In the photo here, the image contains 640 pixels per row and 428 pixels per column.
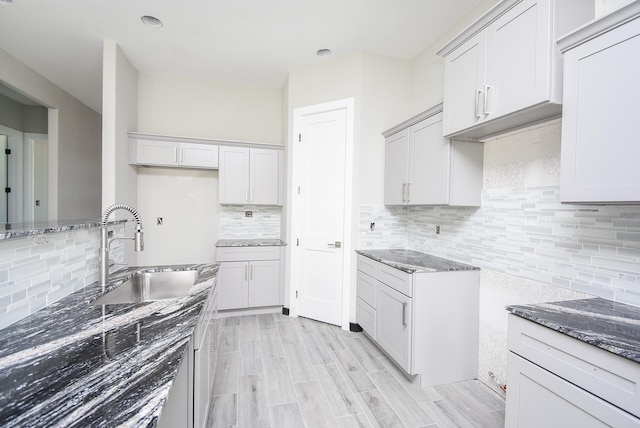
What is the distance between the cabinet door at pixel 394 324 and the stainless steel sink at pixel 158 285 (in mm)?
1553

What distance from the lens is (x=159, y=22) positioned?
2.61m

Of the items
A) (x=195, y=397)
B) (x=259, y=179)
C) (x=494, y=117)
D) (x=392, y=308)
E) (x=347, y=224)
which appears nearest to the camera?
(x=195, y=397)

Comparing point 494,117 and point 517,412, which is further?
point 494,117

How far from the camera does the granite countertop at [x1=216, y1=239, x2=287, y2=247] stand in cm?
339

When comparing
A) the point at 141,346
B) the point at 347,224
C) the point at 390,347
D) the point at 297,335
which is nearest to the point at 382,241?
the point at 347,224

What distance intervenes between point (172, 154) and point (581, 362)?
3.82 m

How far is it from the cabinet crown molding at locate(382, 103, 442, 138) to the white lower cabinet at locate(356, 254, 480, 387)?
131 cm

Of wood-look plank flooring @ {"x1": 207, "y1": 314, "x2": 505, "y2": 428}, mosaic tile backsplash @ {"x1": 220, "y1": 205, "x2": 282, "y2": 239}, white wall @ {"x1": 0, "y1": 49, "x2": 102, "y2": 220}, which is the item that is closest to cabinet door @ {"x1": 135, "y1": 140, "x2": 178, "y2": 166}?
mosaic tile backsplash @ {"x1": 220, "y1": 205, "x2": 282, "y2": 239}

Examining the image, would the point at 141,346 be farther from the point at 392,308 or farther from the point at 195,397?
the point at 392,308

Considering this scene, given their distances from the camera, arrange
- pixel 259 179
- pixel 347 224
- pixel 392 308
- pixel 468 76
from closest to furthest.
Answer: pixel 468 76 → pixel 392 308 → pixel 347 224 → pixel 259 179

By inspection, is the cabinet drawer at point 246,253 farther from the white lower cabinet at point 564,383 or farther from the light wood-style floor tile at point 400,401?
the white lower cabinet at point 564,383

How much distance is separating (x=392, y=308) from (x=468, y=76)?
1.83m

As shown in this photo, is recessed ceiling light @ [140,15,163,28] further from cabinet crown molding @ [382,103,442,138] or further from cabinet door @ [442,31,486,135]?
cabinet door @ [442,31,486,135]

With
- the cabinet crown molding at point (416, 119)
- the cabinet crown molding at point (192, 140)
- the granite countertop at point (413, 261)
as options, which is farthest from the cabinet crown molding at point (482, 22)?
the cabinet crown molding at point (192, 140)
